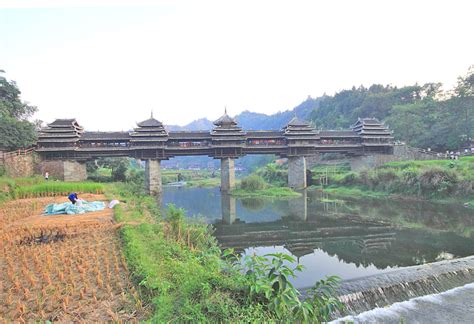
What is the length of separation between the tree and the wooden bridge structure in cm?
300

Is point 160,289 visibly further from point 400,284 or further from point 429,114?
point 429,114

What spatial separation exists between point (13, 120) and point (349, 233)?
3183cm

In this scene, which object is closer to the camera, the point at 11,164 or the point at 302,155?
the point at 11,164

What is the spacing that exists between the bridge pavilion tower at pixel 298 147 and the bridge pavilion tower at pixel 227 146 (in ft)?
20.9

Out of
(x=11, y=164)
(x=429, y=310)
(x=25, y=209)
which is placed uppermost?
(x=11, y=164)

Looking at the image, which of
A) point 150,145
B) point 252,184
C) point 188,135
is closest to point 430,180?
point 252,184

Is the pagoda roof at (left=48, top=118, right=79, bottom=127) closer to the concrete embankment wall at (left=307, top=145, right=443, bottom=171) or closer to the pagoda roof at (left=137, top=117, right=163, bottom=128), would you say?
the pagoda roof at (left=137, top=117, right=163, bottom=128)

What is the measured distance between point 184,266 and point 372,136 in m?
37.8

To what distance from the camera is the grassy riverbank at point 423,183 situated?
2262 centimetres

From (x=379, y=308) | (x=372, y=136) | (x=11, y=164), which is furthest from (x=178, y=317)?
(x=372, y=136)

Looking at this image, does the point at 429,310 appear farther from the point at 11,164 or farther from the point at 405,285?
the point at 11,164

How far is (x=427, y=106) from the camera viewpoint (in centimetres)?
4369

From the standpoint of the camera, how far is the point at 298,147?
37250 mm

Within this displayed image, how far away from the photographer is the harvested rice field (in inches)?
211
